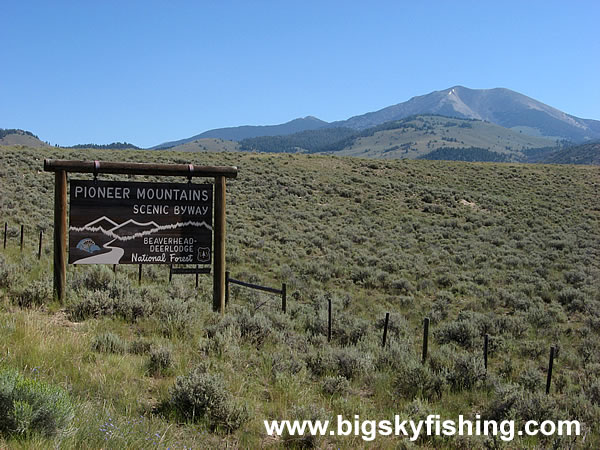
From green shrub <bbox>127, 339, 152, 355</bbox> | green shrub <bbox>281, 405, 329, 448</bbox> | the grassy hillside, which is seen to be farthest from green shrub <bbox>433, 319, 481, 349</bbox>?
green shrub <bbox>127, 339, 152, 355</bbox>

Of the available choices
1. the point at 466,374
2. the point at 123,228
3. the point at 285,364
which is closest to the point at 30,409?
the point at 285,364

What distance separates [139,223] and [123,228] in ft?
0.88

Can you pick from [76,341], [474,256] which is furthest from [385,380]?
[474,256]

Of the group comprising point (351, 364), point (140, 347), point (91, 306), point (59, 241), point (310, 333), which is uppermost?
point (59, 241)

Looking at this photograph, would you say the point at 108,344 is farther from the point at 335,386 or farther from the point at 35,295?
the point at 335,386

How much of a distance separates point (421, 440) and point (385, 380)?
167cm

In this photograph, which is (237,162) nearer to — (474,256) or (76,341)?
(474,256)

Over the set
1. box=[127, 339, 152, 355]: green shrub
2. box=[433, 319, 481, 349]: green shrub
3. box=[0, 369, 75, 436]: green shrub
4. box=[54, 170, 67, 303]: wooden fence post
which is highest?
box=[54, 170, 67, 303]: wooden fence post

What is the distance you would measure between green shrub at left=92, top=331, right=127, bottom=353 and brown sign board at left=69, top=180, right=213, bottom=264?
180 cm

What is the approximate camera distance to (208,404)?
14.2 feet

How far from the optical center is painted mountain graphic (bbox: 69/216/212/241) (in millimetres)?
7234

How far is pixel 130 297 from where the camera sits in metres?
7.59

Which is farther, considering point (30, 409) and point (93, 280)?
point (93, 280)

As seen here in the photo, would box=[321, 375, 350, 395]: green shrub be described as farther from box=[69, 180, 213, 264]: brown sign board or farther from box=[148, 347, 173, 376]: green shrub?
box=[69, 180, 213, 264]: brown sign board
